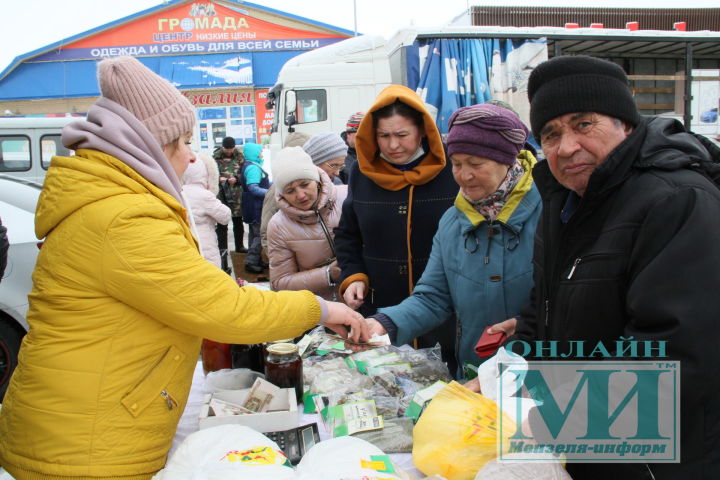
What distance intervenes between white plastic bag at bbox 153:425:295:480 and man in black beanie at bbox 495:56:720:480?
2.53 feet

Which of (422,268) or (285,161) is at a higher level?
(285,161)

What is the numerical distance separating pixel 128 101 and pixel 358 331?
1.06 metres

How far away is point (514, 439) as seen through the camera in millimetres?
1308

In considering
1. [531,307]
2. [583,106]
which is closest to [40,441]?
[531,307]

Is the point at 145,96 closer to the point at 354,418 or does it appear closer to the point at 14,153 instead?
the point at 354,418

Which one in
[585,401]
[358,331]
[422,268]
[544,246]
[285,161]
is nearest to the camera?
[585,401]

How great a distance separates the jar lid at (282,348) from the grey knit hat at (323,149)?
9.71 feet

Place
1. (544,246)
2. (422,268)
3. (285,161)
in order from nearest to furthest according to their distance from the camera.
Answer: (544,246)
(422,268)
(285,161)

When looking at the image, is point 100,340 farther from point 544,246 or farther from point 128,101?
point 544,246

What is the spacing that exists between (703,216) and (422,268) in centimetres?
164

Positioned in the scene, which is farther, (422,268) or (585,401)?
(422,268)

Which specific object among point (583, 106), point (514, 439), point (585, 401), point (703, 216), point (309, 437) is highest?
point (583, 106)

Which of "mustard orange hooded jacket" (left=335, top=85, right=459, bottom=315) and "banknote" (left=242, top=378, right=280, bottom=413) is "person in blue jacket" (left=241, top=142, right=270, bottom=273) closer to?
"mustard orange hooded jacket" (left=335, top=85, right=459, bottom=315)

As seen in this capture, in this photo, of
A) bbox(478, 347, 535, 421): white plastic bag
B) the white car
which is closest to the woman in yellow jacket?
bbox(478, 347, 535, 421): white plastic bag
